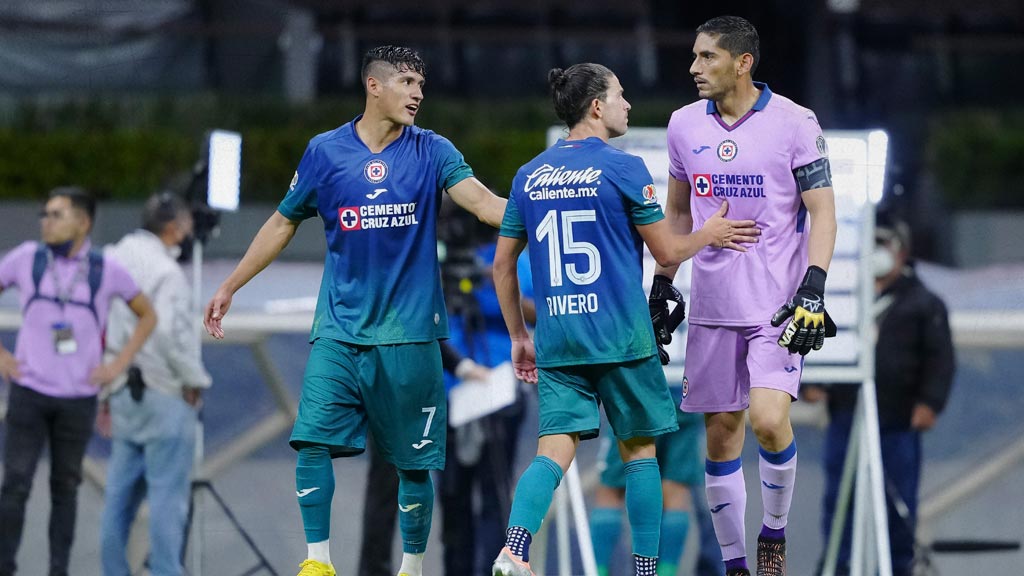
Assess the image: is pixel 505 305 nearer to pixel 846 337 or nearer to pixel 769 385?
pixel 769 385

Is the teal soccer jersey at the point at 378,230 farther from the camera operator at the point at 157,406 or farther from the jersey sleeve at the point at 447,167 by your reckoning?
the camera operator at the point at 157,406

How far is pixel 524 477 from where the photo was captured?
16.5 feet

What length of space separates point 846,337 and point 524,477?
327 centimetres

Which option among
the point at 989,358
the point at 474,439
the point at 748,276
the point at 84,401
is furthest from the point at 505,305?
the point at 989,358

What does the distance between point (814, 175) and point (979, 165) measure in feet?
37.5

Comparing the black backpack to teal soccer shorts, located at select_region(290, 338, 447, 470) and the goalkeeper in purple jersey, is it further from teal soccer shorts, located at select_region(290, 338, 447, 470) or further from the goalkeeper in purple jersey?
the goalkeeper in purple jersey

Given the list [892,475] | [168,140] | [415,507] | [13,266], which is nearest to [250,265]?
[415,507]

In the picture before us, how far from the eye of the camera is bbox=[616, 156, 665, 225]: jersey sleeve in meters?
5.05

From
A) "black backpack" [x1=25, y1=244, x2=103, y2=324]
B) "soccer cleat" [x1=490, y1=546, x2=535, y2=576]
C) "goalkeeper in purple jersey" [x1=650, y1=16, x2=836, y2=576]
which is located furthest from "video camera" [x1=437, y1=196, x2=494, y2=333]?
"soccer cleat" [x1=490, y1=546, x2=535, y2=576]

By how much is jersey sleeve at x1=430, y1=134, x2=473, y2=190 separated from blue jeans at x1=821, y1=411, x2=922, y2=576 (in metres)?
4.22

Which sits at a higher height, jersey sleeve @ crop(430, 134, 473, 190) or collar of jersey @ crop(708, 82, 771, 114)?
collar of jersey @ crop(708, 82, 771, 114)

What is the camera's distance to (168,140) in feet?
49.4

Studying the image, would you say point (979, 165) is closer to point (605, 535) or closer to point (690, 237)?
point (605, 535)

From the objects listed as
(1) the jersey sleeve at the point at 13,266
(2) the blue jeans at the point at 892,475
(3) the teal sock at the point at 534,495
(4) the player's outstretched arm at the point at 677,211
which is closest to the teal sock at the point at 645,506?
(3) the teal sock at the point at 534,495
